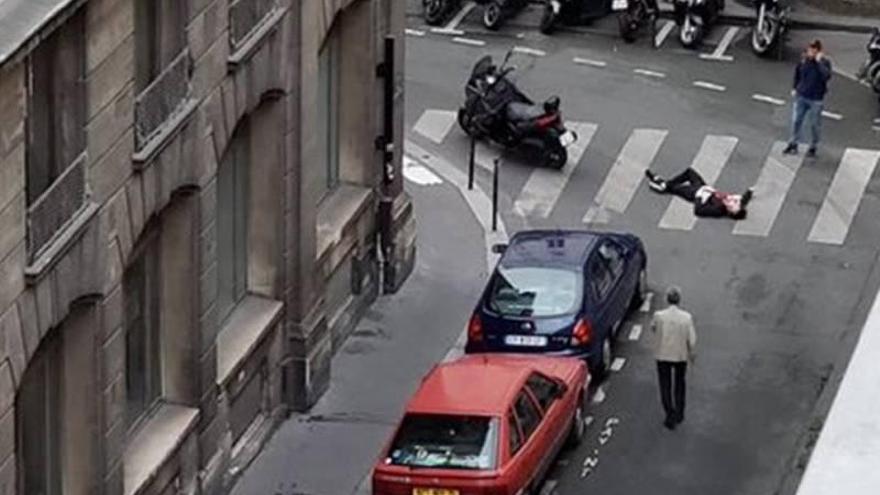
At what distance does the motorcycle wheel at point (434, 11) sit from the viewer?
1844 inches

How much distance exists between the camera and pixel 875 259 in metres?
37.9

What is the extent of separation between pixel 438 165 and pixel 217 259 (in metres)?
11.0

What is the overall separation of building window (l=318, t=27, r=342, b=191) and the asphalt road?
411 cm

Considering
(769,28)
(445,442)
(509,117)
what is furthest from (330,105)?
(769,28)

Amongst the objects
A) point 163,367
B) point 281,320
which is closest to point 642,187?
point 281,320

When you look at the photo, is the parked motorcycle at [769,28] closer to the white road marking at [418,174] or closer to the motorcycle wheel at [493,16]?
the motorcycle wheel at [493,16]

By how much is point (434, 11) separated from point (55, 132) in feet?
73.8

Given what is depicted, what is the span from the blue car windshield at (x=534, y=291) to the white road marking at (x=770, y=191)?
586 cm

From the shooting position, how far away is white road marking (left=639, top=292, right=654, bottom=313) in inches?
1422

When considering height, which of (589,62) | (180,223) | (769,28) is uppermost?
(180,223)

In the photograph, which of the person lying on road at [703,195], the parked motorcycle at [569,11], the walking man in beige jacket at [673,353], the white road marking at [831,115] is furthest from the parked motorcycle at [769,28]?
the walking man in beige jacket at [673,353]

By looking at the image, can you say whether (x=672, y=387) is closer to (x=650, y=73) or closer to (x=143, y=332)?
(x=143, y=332)

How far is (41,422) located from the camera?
25.6 metres

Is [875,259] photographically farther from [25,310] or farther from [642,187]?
[25,310]
